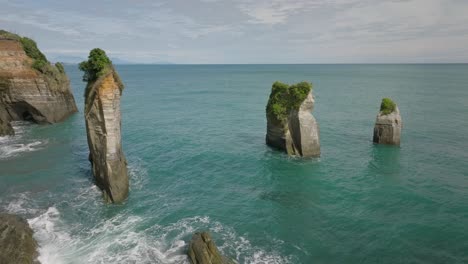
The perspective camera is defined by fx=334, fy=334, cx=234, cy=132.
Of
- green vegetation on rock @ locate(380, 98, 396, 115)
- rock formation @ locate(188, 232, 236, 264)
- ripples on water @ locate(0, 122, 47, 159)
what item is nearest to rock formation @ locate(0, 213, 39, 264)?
rock formation @ locate(188, 232, 236, 264)

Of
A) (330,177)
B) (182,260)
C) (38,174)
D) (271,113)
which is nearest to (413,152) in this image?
(330,177)

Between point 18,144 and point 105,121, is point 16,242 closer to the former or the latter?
point 105,121

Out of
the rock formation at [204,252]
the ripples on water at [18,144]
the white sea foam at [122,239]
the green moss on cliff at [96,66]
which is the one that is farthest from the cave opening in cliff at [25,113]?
the rock formation at [204,252]

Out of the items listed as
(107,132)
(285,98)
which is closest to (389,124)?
(285,98)

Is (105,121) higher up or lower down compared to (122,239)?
higher up

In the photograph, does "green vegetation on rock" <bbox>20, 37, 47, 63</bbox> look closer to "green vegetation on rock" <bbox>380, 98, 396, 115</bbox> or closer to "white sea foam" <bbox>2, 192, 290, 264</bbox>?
"white sea foam" <bbox>2, 192, 290, 264</bbox>

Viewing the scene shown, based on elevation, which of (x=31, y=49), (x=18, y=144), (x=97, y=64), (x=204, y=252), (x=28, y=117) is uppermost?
Result: (x=31, y=49)

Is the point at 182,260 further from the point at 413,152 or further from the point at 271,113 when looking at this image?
the point at 413,152

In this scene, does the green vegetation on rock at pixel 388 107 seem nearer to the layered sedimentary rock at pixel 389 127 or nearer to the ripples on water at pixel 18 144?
the layered sedimentary rock at pixel 389 127
